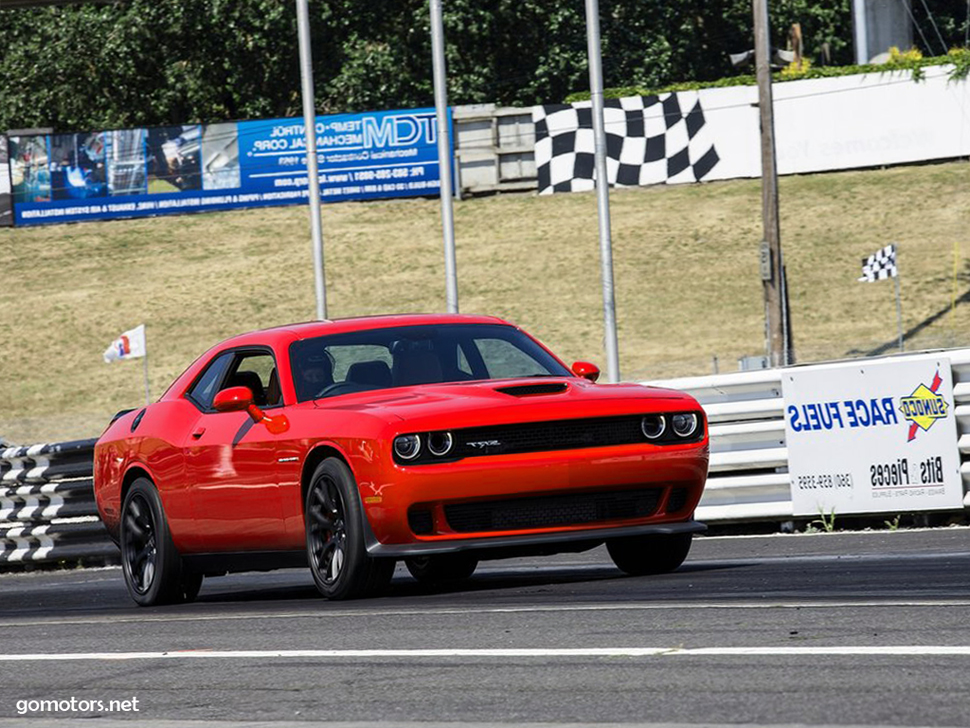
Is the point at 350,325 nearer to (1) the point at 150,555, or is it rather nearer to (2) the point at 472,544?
(1) the point at 150,555

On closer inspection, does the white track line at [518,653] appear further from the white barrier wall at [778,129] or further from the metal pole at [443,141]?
the white barrier wall at [778,129]

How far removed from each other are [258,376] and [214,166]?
37180 millimetres

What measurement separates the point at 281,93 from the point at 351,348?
2058 inches

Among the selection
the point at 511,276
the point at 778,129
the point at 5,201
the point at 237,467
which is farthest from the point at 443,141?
the point at 237,467

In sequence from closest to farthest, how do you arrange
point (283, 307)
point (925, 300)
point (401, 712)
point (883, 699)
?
point (883, 699)
point (401, 712)
point (925, 300)
point (283, 307)

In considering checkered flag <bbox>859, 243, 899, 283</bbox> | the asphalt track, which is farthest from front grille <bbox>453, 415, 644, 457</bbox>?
checkered flag <bbox>859, 243, 899, 283</bbox>

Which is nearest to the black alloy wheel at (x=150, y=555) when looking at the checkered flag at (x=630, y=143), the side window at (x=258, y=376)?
the side window at (x=258, y=376)

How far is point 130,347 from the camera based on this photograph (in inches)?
1495

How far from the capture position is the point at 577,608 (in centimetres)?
817

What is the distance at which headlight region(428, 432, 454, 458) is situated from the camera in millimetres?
8992

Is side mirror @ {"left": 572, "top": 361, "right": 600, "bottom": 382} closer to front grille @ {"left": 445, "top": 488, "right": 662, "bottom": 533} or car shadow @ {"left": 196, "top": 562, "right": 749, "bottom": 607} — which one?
car shadow @ {"left": 196, "top": 562, "right": 749, "bottom": 607}

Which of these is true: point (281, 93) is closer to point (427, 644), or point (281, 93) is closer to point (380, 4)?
point (380, 4)

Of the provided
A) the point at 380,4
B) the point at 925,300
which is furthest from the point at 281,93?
the point at 925,300

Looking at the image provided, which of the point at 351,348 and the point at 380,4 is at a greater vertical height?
the point at 380,4
